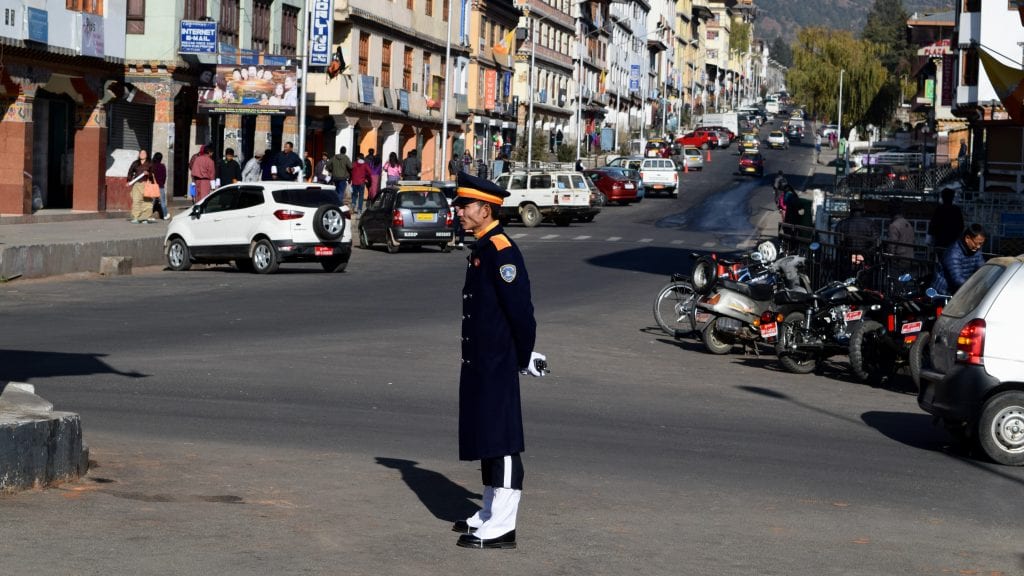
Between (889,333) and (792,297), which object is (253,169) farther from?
(889,333)

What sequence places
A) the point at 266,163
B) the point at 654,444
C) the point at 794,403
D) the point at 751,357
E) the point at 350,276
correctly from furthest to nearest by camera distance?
the point at 266,163 → the point at 350,276 → the point at 751,357 → the point at 794,403 → the point at 654,444

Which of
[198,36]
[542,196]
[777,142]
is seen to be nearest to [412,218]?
[198,36]

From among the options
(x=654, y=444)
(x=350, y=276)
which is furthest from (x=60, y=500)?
(x=350, y=276)

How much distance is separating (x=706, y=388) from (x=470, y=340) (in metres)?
7.84

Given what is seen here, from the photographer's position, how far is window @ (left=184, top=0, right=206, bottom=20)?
4219 cm

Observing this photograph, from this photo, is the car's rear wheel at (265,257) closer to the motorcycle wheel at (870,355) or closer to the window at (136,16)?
the motorcycle wheel at (870,355)

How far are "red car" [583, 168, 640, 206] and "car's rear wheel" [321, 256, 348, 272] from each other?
3394 centimetres

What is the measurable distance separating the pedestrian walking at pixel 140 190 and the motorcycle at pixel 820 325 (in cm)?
2219

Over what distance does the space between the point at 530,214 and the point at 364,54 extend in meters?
12.3

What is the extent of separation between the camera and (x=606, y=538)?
7.89 meters

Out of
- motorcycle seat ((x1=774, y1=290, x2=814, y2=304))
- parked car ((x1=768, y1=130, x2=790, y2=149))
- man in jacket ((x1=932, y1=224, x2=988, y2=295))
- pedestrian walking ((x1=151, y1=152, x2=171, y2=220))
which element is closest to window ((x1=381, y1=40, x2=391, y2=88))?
pedestrian walking ((x1=151, y1=152, x2=171, y2=220))

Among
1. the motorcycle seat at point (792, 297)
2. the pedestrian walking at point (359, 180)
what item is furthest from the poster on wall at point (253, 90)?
the motorcycle seat at point (792, 297)

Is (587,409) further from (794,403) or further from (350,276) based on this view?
(350,276)

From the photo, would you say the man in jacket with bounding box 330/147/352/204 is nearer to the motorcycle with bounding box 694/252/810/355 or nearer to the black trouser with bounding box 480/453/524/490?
the motorcycle with bounding box 694/252/810/355
